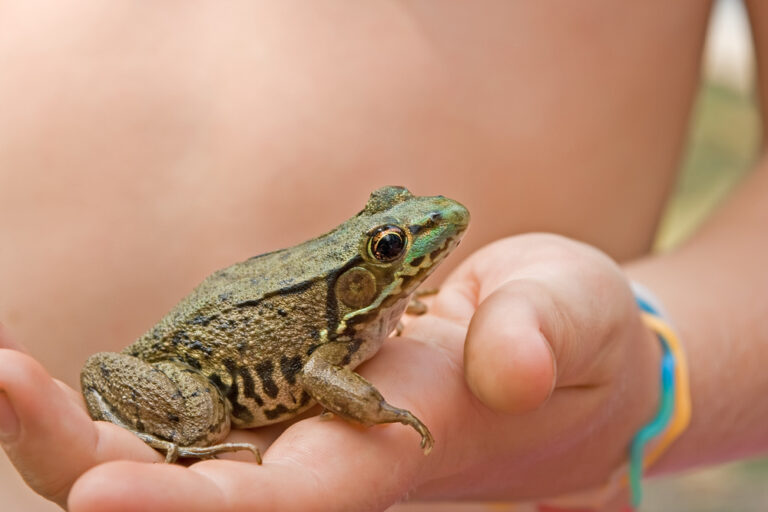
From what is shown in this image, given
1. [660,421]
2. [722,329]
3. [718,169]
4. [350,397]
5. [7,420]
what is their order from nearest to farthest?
[7,420] → [350,397] → [660,421] → [722,329] → [718,169]

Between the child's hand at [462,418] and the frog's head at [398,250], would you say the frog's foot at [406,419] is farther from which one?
the frog's head at [398,250]

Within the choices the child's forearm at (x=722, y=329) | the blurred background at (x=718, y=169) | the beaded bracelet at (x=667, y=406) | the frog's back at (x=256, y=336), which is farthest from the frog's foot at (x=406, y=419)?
the blurred background at (x=718, y=169)

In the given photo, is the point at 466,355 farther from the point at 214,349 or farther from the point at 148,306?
the point at 148,306

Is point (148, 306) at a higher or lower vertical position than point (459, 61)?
lower

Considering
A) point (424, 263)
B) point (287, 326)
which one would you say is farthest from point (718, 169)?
point (287, 326)

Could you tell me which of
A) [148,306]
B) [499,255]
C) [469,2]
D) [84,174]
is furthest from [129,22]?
[499,255]

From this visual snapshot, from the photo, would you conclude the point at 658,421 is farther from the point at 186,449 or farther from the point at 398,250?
the point at 186,449

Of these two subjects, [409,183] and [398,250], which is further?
[409,183]
